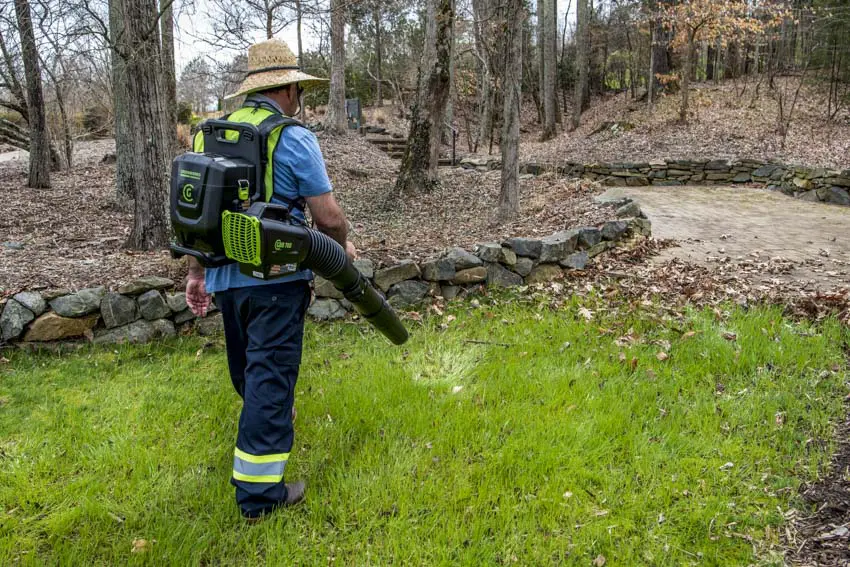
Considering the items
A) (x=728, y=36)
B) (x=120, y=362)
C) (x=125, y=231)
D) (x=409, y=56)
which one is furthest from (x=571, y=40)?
(x=120, y=362)

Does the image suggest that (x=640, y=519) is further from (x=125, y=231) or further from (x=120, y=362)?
(x=125, y=231)

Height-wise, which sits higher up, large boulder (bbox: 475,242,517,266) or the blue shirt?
the blue shirt

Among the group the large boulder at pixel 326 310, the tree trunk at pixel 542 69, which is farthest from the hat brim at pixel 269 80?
the tree trunk at pixel 542 69

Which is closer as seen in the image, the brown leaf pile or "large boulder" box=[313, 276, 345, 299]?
"large boulder" box=[313, 276, 345, 299]

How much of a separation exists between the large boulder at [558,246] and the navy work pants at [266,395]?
335 cm

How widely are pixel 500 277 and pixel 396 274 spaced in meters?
0.97

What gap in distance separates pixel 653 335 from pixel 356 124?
16816 millimetres

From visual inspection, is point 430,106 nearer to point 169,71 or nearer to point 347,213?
point 347,213

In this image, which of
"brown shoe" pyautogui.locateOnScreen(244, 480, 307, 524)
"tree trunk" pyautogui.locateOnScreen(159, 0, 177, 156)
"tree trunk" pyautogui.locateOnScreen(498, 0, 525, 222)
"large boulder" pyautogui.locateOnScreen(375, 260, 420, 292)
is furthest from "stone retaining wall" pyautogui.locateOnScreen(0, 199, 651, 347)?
"tree trunk" pyautogui.locateOnScreen(159, 0, 177, 156)

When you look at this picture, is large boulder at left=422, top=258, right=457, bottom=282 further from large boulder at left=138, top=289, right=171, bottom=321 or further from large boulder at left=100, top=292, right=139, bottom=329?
large boulder at left=100, top=292, right=139, bottom=329

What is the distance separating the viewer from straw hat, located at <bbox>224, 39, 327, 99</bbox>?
101 inches

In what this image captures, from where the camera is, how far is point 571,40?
90.1 feet

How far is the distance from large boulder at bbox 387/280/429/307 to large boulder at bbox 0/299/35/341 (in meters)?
2.62

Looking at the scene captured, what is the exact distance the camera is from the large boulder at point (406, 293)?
498 cm
